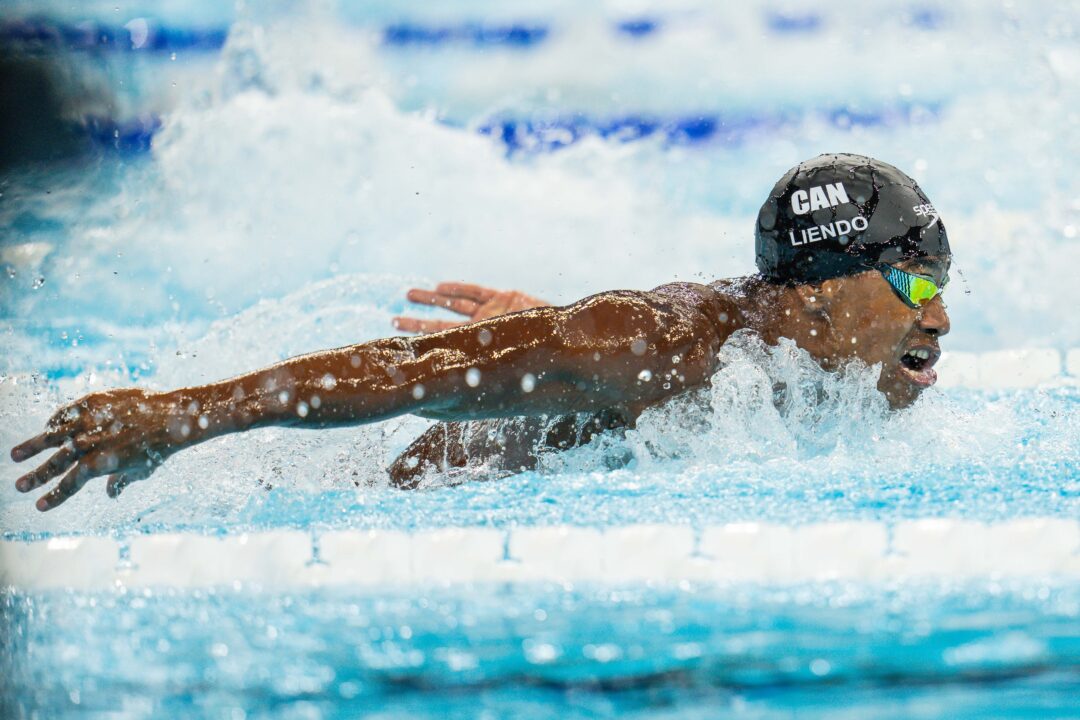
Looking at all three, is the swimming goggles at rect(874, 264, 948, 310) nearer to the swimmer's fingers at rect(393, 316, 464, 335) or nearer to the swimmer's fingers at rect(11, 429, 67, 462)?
the swimmer's fingers at rect(393, 316, 464, 335)

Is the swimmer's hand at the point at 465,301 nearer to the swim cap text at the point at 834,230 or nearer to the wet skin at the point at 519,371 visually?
the wet skin at the point at 519,371

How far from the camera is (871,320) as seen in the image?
2326mm

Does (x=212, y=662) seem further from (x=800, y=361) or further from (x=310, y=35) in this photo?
(x=310, y=35)

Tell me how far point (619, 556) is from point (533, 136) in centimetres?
524

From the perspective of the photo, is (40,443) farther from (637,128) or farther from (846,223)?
(637,128)

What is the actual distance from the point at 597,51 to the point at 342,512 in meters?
5.31

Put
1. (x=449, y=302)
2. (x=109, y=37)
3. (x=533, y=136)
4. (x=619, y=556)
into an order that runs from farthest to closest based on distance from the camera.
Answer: (x=533, y=136), (x=109, y=37), (x=449, y=302), (x=619, y=556)

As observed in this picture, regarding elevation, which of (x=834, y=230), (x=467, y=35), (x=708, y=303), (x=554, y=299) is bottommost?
(x=708, y=303)

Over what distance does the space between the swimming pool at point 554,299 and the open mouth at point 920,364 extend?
0.28 feet

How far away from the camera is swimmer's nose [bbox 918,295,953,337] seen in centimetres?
233

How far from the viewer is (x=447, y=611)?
1449 mm

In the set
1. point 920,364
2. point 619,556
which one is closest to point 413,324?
point 920,364

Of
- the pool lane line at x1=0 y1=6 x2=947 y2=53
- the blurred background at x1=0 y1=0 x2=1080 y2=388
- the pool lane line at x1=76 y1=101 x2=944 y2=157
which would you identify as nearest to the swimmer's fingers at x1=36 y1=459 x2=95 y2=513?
the blurred background at x1=0 y1=0 x2=1080 y2=388

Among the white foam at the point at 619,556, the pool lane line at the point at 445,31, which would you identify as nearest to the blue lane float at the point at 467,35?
the pool lane line at the point at 445,31
